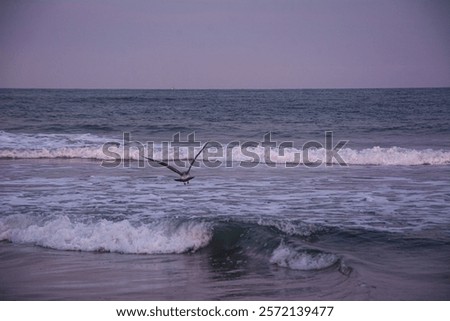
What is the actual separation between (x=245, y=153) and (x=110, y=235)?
890 centimetres

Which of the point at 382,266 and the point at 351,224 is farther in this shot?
the point at 351,224

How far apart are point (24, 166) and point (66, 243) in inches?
291

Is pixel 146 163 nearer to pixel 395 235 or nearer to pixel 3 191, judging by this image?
pixel 3 191

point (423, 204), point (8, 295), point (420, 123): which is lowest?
point (8, 295)

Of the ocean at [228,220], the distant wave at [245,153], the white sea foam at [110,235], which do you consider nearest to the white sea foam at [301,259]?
the ocean at [228,220]

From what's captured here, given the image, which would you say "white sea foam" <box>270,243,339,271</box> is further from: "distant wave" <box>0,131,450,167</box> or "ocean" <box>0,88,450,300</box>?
"distant wave" <box>0,131,450,167</box>

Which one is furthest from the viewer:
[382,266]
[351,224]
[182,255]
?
[351,224]

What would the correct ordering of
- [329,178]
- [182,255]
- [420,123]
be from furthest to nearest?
[420,123], [329,178], [182,255]

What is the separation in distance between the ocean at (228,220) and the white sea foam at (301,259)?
0.7 inches

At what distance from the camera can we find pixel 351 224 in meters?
8.44

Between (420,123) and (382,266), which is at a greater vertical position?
(420,123)

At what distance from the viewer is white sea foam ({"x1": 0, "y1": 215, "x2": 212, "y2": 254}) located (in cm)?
775

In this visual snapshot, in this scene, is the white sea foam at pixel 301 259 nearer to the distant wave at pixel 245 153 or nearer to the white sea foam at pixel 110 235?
the white sea foam at pixel 110 235
